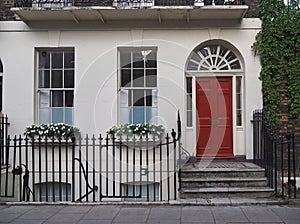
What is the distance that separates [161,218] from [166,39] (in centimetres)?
552

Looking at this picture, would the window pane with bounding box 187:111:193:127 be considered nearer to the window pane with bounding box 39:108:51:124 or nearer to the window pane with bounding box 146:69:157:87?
the window pane with bounding box 146:69:157:87

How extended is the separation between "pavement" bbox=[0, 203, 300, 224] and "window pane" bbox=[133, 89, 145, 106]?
3.75m

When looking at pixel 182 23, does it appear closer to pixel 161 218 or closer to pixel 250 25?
pixel 250 25

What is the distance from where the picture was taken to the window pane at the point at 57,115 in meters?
11.1

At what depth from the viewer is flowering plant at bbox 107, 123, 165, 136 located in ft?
33.7

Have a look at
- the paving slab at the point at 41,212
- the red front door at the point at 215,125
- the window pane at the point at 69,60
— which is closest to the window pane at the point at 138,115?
the red front door at the point at 215,125

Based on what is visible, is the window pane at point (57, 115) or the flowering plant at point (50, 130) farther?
the window pane at point (57, 115)

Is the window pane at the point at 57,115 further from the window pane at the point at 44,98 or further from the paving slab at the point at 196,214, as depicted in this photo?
the paving slab at the point at 196,214

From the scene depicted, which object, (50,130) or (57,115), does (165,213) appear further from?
(57,115)

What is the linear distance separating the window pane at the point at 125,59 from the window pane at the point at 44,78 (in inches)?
84.9

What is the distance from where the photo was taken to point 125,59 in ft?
36.7

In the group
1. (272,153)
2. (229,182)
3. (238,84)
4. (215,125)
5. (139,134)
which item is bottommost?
(229,182)

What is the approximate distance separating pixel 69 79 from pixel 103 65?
1.12 m

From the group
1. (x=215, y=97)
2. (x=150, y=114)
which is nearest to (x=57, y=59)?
(x=150, y=114)
